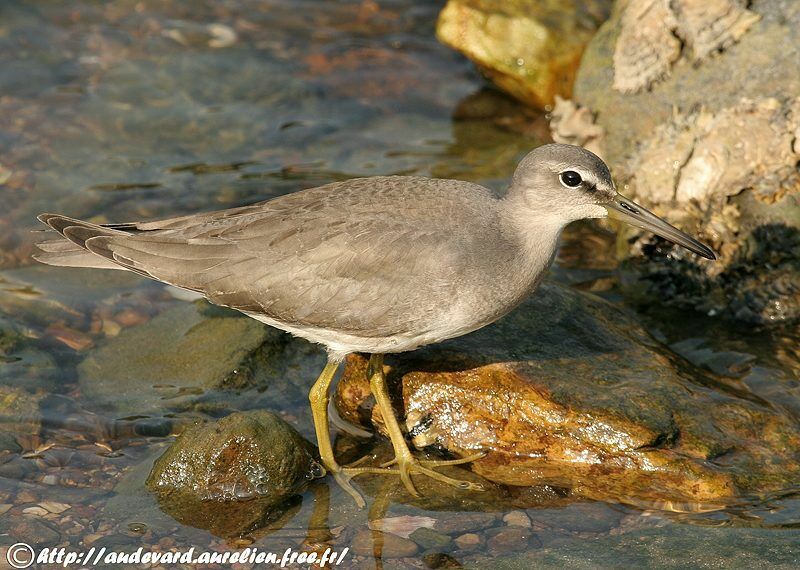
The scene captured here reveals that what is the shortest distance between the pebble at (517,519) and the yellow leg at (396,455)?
0.35m

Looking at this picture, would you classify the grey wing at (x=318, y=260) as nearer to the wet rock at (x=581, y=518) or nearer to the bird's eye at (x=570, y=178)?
the bird's eye at (x=570, y=178)

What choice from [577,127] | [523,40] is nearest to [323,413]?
[577,127]

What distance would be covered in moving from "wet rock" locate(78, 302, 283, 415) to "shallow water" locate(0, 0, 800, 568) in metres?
0.14

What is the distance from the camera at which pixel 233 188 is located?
10547 mm

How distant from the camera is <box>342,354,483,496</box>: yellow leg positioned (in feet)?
22.1

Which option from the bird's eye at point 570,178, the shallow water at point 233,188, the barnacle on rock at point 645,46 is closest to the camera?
the shallow water at point 233,188

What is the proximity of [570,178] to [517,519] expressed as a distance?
2.31 meters

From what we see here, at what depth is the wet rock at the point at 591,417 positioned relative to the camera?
6.49 m

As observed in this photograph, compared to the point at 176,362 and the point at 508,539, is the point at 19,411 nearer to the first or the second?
the point at 176,362

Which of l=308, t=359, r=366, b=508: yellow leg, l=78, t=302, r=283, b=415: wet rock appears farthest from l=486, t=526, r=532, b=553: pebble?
l=78, t=302, r=283, b=415: wet rock

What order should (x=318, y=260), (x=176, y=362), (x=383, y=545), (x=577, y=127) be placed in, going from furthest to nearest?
(x=577, y=127) < (x=176, y=362) < (x=318, y=260) < (x=383, y=545)

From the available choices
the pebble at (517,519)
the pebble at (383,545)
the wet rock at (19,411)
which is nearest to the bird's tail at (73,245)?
the wet rock at (19,411)

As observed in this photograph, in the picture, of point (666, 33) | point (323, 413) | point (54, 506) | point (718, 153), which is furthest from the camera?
point (666, 33)

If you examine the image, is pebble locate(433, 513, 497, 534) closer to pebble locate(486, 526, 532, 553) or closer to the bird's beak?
pebble locate(486, 526, 532, 553)
